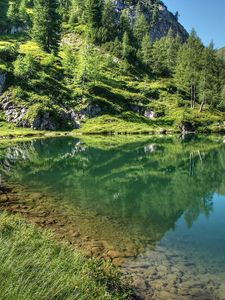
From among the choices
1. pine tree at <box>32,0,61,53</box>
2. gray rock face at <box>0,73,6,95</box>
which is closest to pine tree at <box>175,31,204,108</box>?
pine tree at <box>32,0,61,53</box>

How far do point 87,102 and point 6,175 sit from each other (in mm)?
84266

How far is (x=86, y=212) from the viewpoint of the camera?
28.3 metres

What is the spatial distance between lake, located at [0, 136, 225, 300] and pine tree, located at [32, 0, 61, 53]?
109 meters

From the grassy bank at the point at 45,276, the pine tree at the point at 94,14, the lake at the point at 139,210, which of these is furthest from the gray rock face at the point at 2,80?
the grassy bank at the point at 45,276

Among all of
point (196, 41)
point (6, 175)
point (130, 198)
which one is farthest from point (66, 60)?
point (130, 198)

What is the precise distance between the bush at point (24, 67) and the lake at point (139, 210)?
65.7 metres

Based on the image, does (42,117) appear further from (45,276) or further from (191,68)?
(45,276)

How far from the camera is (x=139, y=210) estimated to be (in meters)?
30.0

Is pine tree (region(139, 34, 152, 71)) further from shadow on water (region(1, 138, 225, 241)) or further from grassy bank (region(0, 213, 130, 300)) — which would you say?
grassy bank (region(0, 213, 130, 300))

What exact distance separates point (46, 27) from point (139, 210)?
144 meters

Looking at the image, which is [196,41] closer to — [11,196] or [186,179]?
[186,179]

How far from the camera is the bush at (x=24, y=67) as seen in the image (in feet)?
393

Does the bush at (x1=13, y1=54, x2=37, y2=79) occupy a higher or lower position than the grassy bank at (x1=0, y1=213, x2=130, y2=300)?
higher

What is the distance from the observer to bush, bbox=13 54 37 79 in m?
120
